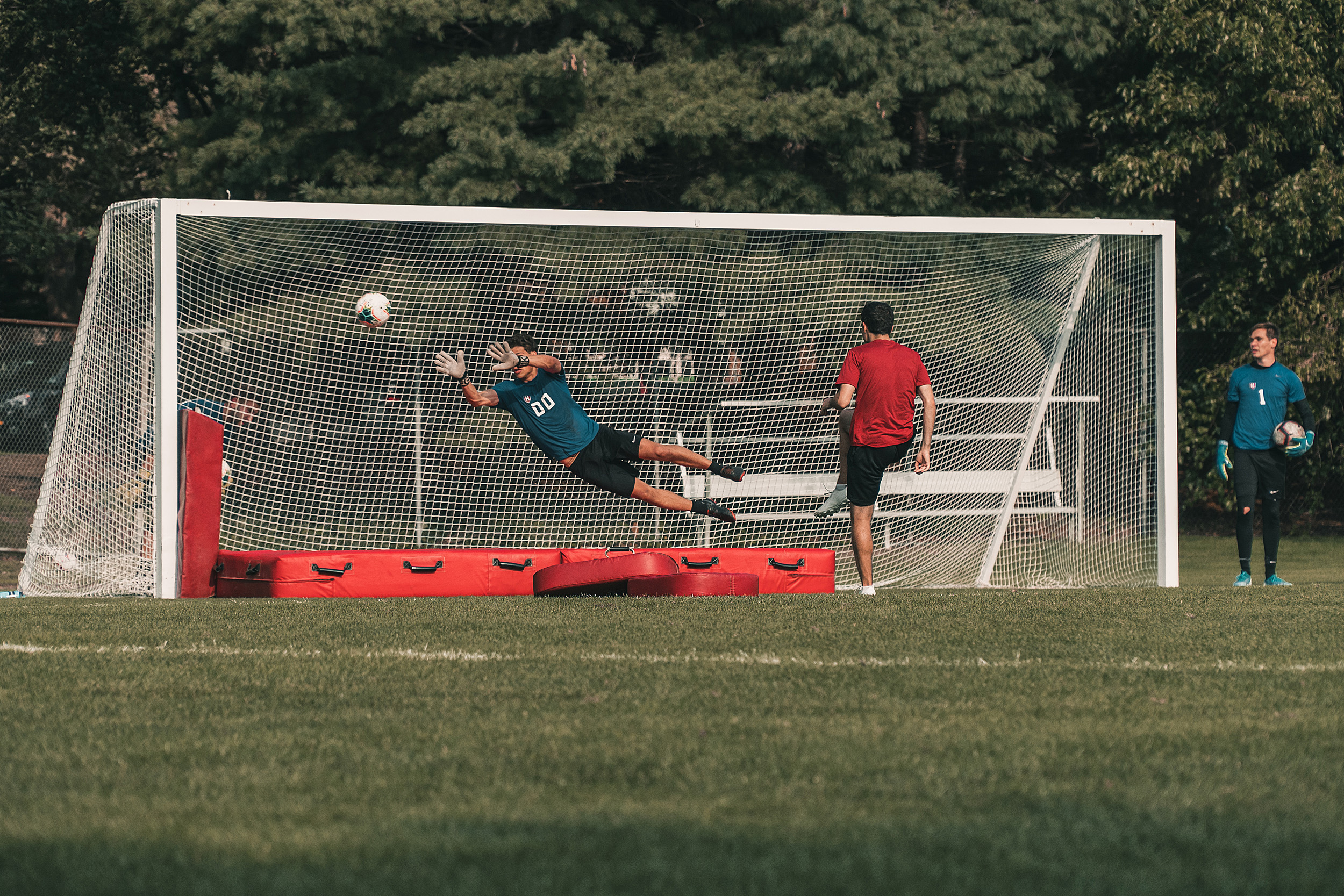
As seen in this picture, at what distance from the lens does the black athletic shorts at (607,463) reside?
10.2m

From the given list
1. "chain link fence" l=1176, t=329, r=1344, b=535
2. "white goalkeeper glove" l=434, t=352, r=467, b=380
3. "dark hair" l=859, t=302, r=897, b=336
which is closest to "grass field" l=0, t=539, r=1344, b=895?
"dark hair" l=859, t=302, r=897, b=336

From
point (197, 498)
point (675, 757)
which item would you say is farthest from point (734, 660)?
point (197, 498)

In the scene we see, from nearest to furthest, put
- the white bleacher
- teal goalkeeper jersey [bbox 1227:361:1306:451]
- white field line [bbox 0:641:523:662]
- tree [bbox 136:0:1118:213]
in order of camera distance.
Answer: white field line [bbox 0:641:523:662]
teal goalkeeper jersey [bbox 1227:361:1306:451]
the white bleacher
tree [bbox 136:0:1118:213]

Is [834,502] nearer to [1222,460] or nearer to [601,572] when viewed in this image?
[601,572]

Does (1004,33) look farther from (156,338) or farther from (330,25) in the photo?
(156,338)

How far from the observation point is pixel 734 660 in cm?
570

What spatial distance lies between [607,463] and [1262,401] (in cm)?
507

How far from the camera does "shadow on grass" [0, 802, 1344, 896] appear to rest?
9.06 ft

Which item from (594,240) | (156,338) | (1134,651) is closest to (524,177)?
(594,240)

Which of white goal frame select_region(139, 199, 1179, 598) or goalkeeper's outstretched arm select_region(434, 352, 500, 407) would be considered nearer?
white goal frame select_region(139, 199, 1179, 598)

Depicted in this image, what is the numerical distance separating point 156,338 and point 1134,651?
266 inches

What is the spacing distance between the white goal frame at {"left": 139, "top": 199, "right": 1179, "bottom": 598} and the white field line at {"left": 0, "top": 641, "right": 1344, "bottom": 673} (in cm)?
310

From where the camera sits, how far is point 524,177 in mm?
Answer: 16062

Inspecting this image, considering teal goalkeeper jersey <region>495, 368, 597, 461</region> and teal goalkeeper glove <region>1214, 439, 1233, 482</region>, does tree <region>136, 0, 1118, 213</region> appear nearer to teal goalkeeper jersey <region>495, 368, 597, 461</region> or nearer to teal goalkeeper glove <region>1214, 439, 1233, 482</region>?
teal goalkeeper jersey <region>495, 368, 597, 461</region>
